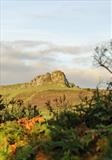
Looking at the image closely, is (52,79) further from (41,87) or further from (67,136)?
(67,136)

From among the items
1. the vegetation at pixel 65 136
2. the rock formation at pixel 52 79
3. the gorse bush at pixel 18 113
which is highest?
the rock formation at pixel 52 79

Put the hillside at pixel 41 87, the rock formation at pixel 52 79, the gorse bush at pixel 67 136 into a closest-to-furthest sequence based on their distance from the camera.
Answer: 1. the gorse bush at pixel 67 136
2. the hillside at pixel 41 87
3. the rock formation at pixel 52 79

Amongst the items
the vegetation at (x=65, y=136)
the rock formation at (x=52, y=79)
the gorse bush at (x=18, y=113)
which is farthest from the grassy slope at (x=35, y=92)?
the vegetation at (x=65, y=136)

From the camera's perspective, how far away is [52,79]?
68.4 m

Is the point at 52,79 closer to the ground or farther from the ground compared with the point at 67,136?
farther from the ground

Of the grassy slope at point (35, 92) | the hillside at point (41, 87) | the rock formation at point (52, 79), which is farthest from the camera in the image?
the rock formation at point (52, 79)

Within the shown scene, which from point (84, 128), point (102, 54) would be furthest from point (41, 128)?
point (102, 54)

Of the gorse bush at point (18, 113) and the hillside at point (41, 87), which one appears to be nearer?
the gorse bush at point (18, 113)

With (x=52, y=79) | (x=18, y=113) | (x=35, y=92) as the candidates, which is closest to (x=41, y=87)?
(x=52, y=79)

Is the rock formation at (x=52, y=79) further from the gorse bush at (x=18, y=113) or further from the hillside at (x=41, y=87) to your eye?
the gorse bush at (x=18, y=113)

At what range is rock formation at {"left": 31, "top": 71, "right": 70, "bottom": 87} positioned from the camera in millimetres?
67144

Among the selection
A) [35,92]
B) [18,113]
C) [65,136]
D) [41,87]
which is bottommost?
[65,136]

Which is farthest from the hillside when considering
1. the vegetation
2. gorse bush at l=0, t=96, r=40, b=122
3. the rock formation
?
the vegetation

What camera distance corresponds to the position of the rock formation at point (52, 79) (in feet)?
220
